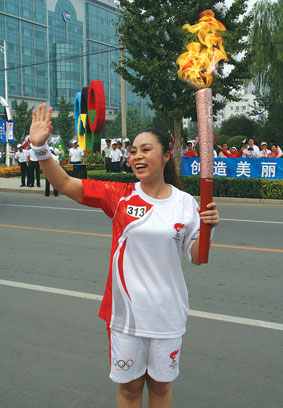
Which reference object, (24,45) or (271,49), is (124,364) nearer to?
(271,49)

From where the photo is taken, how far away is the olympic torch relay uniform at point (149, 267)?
2344 millimetres

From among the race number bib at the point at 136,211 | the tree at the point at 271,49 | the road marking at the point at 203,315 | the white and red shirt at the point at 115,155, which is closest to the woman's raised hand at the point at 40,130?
the race number bib at the point at 136,211

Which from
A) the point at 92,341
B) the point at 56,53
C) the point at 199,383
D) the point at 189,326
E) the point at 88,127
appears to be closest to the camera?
the point at 199,383

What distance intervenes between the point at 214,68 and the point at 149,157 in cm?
54

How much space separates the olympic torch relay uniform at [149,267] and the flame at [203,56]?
0.60 metres

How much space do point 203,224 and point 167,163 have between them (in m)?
0.51

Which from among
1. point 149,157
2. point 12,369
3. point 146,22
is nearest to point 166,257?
point 149,157

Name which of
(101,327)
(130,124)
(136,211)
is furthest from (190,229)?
(130,124)

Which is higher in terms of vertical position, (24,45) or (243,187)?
(24,45)

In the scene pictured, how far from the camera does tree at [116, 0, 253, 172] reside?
17.1m

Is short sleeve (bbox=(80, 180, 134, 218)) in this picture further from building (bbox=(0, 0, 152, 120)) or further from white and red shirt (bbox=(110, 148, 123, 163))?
building (bbox=(0, 0, 152, 120))

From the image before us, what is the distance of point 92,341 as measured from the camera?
13.3ft

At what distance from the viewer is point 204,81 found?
2.27m

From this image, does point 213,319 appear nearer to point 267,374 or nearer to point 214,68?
point 267,374
